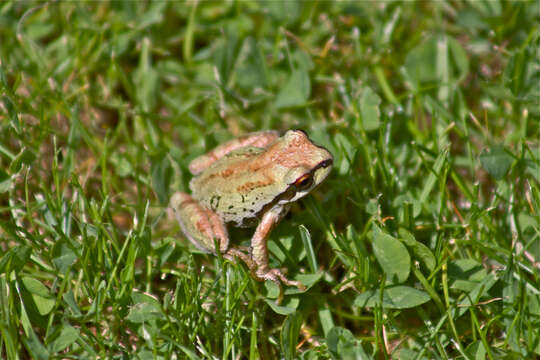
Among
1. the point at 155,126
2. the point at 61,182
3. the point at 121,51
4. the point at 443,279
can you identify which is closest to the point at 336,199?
the point at 443,279

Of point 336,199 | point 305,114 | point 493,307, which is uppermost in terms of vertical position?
point 305,114

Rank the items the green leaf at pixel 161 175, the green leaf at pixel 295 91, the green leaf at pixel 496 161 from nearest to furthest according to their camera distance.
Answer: the green leaf at pixel 496 161 → the green leaf at pixel 161 175 → the green leaf at pixel 295 91

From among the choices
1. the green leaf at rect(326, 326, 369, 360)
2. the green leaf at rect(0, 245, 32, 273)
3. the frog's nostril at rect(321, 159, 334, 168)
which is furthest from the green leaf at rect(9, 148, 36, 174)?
the green leaf at rect(326, 326, 369, 360)

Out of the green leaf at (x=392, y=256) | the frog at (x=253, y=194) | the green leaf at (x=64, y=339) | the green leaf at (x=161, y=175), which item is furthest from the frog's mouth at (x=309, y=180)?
the green leaf at (x=64, y=339)

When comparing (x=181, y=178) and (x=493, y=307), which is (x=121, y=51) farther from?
(x=493, y=307)

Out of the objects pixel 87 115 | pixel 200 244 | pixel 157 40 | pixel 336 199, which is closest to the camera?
pixel 200 244

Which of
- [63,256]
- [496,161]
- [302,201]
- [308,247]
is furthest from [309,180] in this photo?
[63,256]

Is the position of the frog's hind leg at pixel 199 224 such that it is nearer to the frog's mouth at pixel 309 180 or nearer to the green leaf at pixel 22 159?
the frog's mouth at pixel 309 180
